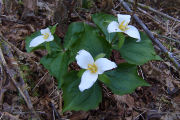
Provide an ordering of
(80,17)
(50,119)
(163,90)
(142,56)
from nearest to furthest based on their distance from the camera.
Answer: (142,56), (50,119), (163,90), (80,17)

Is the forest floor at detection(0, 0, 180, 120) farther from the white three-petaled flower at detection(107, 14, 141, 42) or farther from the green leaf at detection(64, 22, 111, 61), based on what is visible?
the green leaf at detection(64, 22, 111, 61)

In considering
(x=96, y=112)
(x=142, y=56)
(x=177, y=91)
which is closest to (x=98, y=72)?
(x=142, y=56)

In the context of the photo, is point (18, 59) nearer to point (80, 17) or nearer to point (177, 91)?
point (80, 17)

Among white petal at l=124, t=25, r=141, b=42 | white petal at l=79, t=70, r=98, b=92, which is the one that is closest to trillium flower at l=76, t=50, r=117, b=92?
white petal at l=79, t=70, r=98, b=92

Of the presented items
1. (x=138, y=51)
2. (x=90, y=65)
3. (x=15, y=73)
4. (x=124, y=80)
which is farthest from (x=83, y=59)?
(x=15, y=73)

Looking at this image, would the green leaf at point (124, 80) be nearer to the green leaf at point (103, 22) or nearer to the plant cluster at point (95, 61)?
the plant cluster at point (95, 61)

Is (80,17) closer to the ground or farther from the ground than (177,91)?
farther from the ground
